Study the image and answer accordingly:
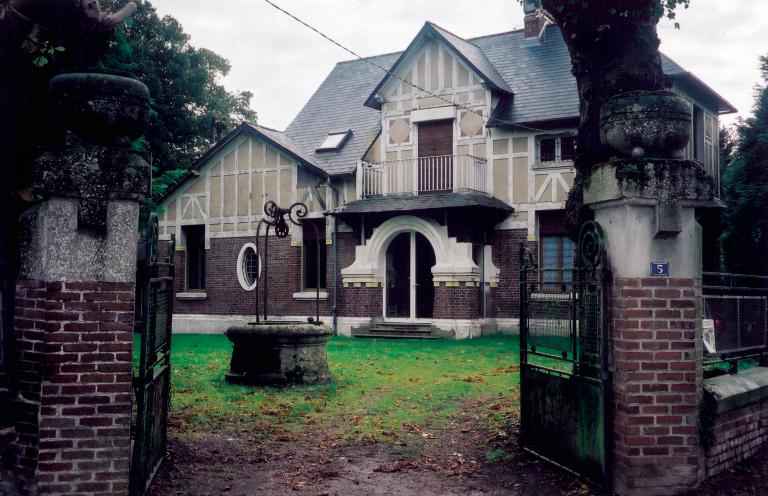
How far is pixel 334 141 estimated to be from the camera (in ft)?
69.2

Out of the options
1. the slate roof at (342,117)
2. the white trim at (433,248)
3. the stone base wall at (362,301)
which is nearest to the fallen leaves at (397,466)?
the white trim at (433,248)

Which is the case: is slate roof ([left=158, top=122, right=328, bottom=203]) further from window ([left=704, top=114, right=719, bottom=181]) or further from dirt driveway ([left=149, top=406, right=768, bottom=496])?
dirt driveway ([left=149, top=406, right=768, bottom=496])

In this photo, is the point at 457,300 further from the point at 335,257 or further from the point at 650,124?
the point at 650,124

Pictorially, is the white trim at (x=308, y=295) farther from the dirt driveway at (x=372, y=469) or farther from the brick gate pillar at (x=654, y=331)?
the brick gate pillar at (x=654, y=331)

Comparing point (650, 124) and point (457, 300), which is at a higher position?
point (650, 124)

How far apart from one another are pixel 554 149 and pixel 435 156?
124 inches

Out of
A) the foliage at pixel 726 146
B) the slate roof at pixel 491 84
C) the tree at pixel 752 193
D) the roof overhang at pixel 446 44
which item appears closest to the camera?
the tree at pixel 752 193

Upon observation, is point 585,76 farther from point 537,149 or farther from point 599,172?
point 537,149

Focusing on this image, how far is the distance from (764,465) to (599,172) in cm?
283

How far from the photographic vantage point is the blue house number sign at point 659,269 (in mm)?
4793

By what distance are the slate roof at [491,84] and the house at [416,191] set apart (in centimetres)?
6

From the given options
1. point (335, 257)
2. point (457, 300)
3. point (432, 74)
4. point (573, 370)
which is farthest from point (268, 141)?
point (573, 370)

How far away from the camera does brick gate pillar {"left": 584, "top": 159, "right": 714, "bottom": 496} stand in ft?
15.5

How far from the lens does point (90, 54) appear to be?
5.11 m
